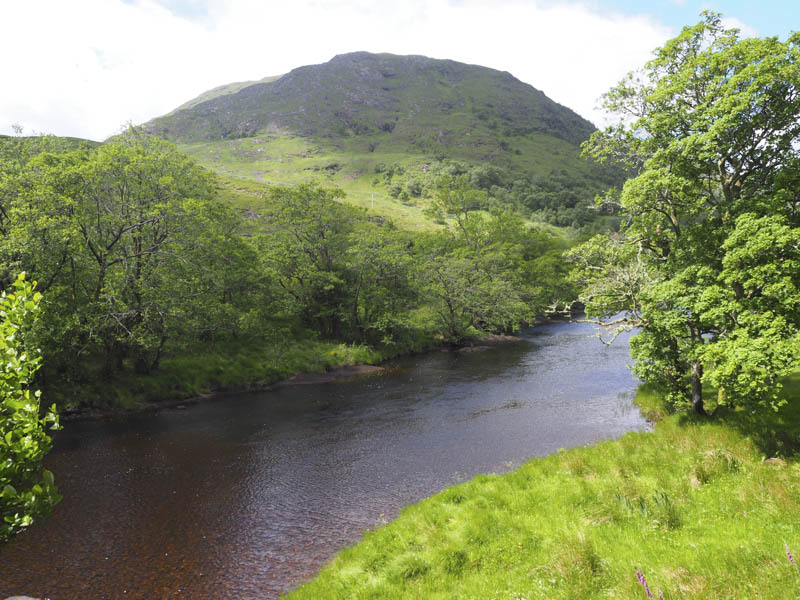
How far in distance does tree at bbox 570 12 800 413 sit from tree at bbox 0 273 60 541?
16.4 metres

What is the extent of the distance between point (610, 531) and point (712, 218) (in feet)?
42.1

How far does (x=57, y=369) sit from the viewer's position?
28016 millimetres

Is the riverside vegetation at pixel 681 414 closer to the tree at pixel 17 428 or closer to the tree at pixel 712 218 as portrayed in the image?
the tree at pixel 712 218

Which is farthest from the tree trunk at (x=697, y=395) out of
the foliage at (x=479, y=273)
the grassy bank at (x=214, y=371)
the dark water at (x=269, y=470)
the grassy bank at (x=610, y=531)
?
the foliage at (x=479, y=273)

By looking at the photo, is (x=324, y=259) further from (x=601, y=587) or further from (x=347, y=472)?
(x=601, y=587)

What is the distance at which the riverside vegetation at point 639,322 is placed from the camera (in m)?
9.15

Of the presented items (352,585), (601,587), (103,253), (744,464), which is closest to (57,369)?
(103,253)

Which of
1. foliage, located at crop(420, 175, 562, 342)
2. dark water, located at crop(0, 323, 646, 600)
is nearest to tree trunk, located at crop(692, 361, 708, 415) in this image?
dark water, located at crop(0, 323, 646, 600)

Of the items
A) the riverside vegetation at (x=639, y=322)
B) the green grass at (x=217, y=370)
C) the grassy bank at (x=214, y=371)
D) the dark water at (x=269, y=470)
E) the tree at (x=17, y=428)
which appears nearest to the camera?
the tree at (x=17, y=428)

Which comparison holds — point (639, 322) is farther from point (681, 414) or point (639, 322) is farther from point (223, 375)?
point (223, 375)

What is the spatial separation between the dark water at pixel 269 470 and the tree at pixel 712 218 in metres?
7.09

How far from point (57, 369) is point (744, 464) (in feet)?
119

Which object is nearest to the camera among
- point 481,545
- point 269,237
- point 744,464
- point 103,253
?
point 481,545

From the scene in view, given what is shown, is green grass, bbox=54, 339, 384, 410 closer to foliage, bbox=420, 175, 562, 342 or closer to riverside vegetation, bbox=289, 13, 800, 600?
foliage, bbox=420, 175, 562, 342
